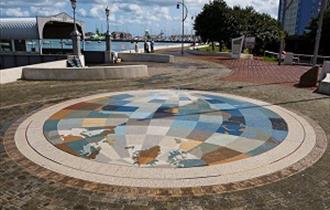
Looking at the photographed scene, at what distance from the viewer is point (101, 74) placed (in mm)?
18766

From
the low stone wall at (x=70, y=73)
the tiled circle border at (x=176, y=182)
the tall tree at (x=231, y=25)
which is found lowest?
the tiled circle border at (x=176, y=182)

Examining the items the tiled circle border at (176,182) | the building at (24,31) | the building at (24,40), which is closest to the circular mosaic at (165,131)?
the tiled circle border at (176,182)

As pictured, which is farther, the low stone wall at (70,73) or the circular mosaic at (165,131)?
the low stone wall at (70,73)

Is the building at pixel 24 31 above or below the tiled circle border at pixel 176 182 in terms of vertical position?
above

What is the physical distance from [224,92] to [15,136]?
363 inches

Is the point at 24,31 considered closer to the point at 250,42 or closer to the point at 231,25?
the point at 250,42

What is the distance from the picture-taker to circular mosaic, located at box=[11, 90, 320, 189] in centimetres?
631

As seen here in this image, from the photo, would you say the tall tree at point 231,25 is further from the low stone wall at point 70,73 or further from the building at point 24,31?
the low stone wall at point 70,73

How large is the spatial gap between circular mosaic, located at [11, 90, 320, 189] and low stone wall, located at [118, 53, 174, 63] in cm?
1826

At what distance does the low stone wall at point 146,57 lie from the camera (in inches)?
1181

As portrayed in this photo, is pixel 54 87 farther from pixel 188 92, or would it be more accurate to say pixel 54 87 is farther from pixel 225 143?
pixel 225 143

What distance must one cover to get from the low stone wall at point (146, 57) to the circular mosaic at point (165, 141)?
18258 mm

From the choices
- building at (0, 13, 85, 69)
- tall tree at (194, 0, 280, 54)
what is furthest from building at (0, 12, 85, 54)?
tall tree at (194, 0, 280, 54)

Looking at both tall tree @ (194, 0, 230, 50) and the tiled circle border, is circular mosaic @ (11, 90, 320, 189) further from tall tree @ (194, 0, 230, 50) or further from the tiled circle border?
tall tree @ (194, 0, 230, 50)
